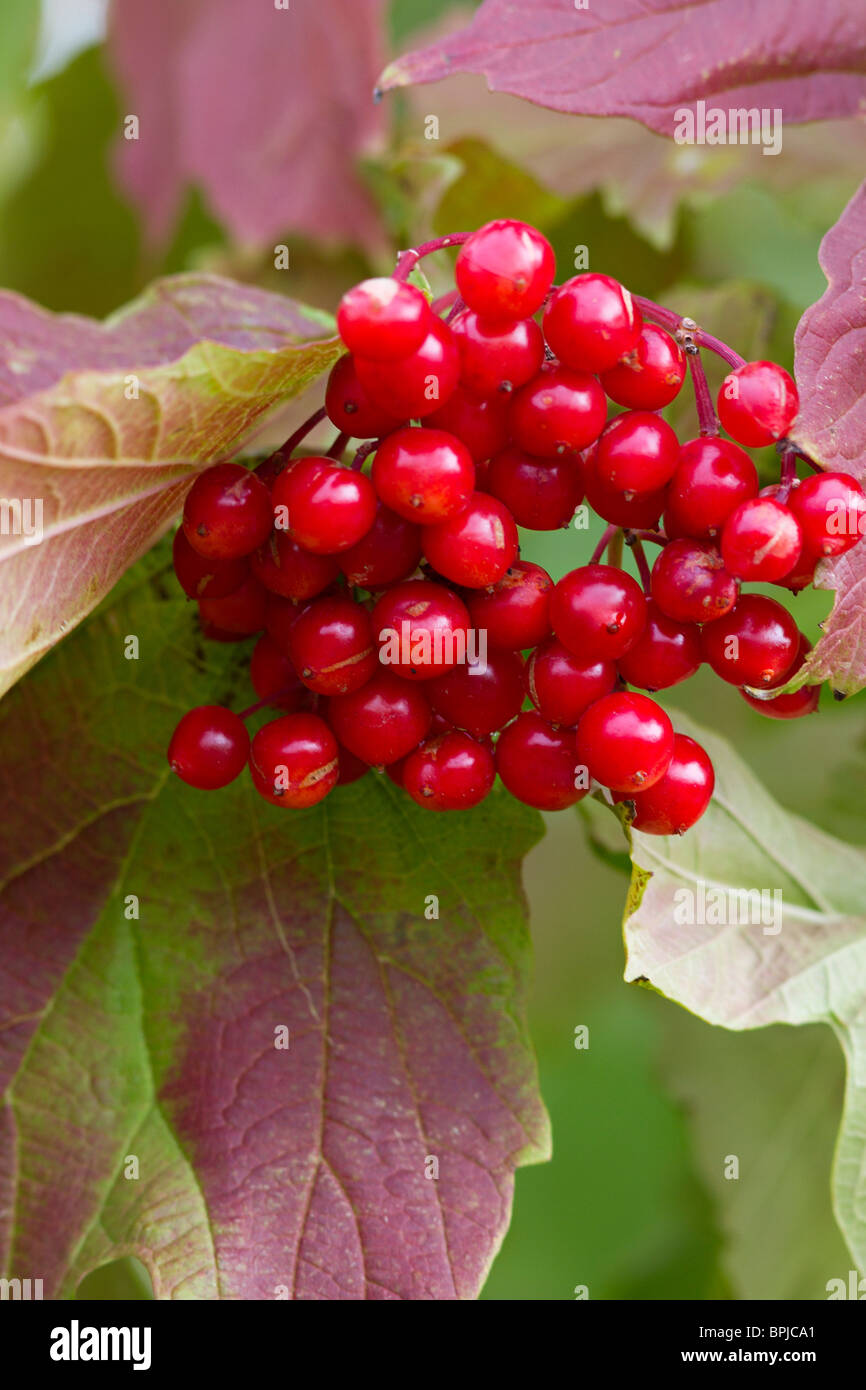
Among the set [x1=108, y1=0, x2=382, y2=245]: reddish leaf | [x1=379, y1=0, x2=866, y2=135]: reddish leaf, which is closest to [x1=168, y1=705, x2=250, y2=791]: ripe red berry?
[x1=379, y1=0, x2=866, y2=135]: reddish leaf

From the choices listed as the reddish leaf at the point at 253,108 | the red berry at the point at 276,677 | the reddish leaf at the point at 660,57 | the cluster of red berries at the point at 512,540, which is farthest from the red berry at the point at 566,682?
the reddish leaf at the point at 253,108

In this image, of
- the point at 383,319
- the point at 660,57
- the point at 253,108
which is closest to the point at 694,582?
the point at 383,319

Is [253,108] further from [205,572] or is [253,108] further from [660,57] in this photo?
[205,572]

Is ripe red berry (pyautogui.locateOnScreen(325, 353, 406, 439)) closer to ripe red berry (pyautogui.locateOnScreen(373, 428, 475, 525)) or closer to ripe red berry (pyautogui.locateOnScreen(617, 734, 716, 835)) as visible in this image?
ripe red berry (pyautogui.locateOnScreen(373, 428, 475, 525))

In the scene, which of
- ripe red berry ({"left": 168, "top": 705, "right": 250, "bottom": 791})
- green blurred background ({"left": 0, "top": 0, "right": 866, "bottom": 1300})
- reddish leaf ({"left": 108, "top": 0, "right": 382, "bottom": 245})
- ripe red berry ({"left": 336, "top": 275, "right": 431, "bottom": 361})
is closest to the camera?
ripe red berry ({"left": 336, "top": 275, "right": 431, "bottom": 361})

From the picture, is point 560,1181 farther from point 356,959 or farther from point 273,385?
point 273,385
